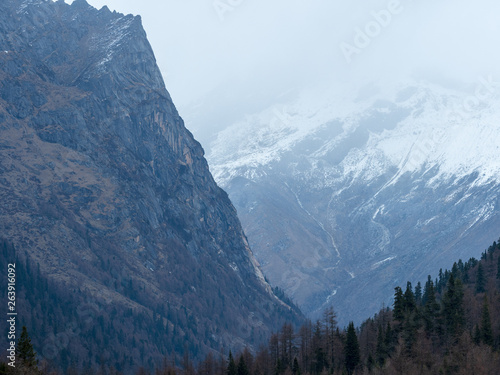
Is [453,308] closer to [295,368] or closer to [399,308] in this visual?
[399,308]

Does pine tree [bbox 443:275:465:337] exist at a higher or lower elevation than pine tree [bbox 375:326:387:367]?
higher

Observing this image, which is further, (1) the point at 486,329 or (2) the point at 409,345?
(2) the point at 409,345

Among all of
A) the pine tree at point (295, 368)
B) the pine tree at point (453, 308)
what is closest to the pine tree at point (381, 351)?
the pine tree at point (453, 308)

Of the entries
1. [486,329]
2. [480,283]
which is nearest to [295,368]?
[486,329]

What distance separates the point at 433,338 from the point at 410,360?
19759 mm

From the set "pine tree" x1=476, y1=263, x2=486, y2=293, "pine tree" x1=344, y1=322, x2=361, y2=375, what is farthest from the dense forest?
"pine tree" x1=476, y1=263, x2=486, y2=293

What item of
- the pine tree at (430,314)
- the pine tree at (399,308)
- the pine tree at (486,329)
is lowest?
the pine tree at (486,329)

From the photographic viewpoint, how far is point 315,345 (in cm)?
16925

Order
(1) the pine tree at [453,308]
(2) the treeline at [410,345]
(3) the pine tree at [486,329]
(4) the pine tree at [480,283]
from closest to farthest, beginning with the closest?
(2) the treeline at [410,345]
(3) the pine tree at [486,329]
(1) the pine tree at [453,308]
(4) the pine tree at [480,283]

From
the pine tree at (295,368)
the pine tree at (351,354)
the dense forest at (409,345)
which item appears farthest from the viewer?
the pine tree at (295,368)

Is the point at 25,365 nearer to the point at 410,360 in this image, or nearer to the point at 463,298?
the point at 410,360

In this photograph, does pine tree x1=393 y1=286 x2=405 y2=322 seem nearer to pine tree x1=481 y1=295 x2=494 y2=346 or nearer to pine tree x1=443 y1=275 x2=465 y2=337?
pine tree x1=443 y1=275 x2=465 y2=337

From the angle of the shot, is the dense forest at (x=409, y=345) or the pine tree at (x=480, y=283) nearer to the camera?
the dense forest at (x=409, y=345)

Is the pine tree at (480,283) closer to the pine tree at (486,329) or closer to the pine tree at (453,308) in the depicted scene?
the pine tree at (453,308)
